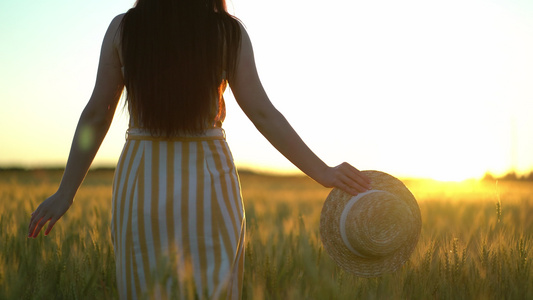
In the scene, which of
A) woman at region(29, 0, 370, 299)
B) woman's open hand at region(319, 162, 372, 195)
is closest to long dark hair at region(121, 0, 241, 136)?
woman at region(29, 0, 370, 299)

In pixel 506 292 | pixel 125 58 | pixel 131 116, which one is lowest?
pixel 506 292

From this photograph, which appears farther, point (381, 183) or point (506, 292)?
point (506, 292)

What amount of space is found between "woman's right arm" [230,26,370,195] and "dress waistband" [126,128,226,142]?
0.40 ft

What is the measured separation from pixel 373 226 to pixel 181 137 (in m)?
0.81

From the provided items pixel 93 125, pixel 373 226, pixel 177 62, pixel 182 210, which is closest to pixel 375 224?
pixel 373 226

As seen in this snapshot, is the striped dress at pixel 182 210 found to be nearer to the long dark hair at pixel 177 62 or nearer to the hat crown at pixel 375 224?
the long dark hair at pixel 177 62

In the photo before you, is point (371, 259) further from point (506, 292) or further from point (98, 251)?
point (98, 251)

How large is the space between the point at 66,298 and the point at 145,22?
4.01 feet

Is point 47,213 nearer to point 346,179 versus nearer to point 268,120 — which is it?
point 268,120

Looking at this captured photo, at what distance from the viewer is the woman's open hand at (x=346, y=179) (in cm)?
183

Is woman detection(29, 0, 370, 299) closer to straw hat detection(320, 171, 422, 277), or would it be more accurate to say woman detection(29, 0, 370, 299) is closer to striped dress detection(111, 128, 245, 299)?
striped dress detection(111, 128, 245, 299)

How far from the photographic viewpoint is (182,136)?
1670 millimetres

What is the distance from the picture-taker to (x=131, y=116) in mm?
1742

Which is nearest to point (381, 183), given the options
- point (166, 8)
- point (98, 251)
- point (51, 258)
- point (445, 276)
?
point (445, 276)
